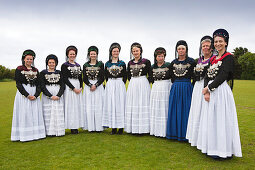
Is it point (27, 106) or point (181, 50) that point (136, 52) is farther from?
point (27, 106)

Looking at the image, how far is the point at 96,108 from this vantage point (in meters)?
6.08

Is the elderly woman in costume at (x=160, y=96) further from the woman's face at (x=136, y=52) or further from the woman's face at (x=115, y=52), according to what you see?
the woman's face at (x=115, y=52)

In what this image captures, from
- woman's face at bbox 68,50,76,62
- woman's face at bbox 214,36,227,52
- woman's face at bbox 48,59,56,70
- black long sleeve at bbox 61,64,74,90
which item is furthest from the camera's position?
woman's face at bbox 68,50,76,62

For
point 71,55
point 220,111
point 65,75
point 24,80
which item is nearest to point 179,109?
point 220,111

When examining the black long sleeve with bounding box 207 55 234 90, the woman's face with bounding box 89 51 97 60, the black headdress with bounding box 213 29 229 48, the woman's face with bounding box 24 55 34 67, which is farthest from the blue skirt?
the woman's face with bounding box 24 55 34 67

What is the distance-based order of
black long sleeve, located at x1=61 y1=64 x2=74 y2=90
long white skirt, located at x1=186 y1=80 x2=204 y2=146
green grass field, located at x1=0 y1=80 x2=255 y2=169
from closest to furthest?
green grass field, located at x1=0 y1=80 x2=255 y2=169 → long white skirt, located at x1=186 y1=80 x2=204 y2=146 → black long sleeve, located at x1=61 y1=64 x2=74 y2=90

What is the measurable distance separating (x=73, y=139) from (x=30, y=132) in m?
1.15

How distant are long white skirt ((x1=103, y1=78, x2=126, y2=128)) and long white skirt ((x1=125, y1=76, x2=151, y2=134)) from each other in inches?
6.5

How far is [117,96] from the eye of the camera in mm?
5922

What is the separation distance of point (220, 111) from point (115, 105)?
2940 mm

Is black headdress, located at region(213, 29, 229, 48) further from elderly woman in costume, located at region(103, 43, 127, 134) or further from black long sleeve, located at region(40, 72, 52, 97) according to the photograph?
black long sleeve, located at region(40, 72, 52, 97)

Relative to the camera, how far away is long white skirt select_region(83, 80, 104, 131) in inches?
239

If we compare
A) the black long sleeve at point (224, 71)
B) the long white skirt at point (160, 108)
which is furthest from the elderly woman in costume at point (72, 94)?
the black long sleeve at point (224, 71)

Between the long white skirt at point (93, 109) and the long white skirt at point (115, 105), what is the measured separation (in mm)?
197
